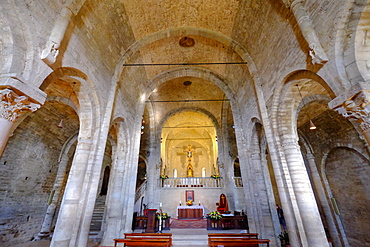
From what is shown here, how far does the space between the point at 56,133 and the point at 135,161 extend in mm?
5120

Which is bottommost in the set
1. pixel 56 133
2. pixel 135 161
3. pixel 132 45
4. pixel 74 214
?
pixel 74 214

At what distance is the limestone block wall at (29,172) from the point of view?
7.31 metres

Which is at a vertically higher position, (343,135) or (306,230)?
(343,135)

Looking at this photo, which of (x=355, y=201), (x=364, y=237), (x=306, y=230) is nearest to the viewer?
(x=306, y=230)

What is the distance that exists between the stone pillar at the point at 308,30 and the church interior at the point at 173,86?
0.03 m

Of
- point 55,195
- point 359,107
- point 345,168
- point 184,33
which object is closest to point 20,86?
point 359,107

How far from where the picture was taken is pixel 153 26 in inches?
315

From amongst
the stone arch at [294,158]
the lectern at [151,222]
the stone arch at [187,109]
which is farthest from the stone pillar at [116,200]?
the stone arch at [187,109]

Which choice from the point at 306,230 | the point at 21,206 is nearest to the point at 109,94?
the point at 21,206

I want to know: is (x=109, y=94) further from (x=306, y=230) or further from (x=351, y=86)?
(x=306, y=230)

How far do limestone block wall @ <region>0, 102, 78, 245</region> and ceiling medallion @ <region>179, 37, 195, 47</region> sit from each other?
7412mm

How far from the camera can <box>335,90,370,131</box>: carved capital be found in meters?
2.79

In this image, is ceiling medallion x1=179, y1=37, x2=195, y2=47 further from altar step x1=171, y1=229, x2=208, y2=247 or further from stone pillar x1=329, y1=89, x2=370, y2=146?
altar step x1=171, y1=229, x2=208, y2=247

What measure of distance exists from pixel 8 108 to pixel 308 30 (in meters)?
6.68
